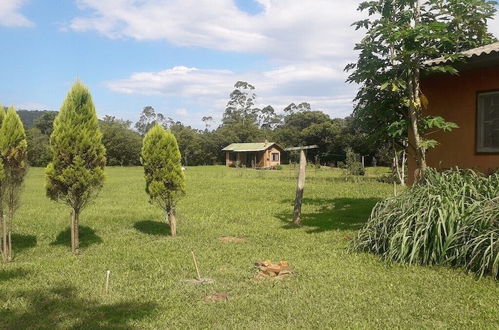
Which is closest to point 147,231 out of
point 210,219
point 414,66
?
point 210,219

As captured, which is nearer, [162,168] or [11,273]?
[11,273]

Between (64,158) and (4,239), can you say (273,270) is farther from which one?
(4,239)

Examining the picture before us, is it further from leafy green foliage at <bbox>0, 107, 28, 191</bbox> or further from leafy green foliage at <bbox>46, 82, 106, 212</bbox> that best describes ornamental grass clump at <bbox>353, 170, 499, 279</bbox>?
leafy green foliage at <bbox>0, 107, 28, 191</bbox>

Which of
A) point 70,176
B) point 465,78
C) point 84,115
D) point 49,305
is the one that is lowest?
point 49,305

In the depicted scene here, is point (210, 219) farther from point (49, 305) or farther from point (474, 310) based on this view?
point (474, 310)

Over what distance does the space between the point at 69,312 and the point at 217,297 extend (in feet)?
5.15

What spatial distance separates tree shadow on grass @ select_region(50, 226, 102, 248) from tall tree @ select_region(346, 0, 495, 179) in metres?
5.86

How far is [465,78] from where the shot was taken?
29.4 ft

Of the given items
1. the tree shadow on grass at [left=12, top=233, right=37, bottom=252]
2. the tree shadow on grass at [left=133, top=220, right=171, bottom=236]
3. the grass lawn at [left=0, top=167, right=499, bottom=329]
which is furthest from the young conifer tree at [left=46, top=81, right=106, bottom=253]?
the tree shadow on grass at [left=133, top=220, right=171, bottom=236]

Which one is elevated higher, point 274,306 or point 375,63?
point 375,63

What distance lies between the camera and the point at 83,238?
9.26 metres

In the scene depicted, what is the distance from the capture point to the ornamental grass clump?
5.93 m

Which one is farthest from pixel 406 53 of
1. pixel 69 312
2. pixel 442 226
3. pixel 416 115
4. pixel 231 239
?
pixel 69 312

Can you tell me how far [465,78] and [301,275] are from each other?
18.2ft
